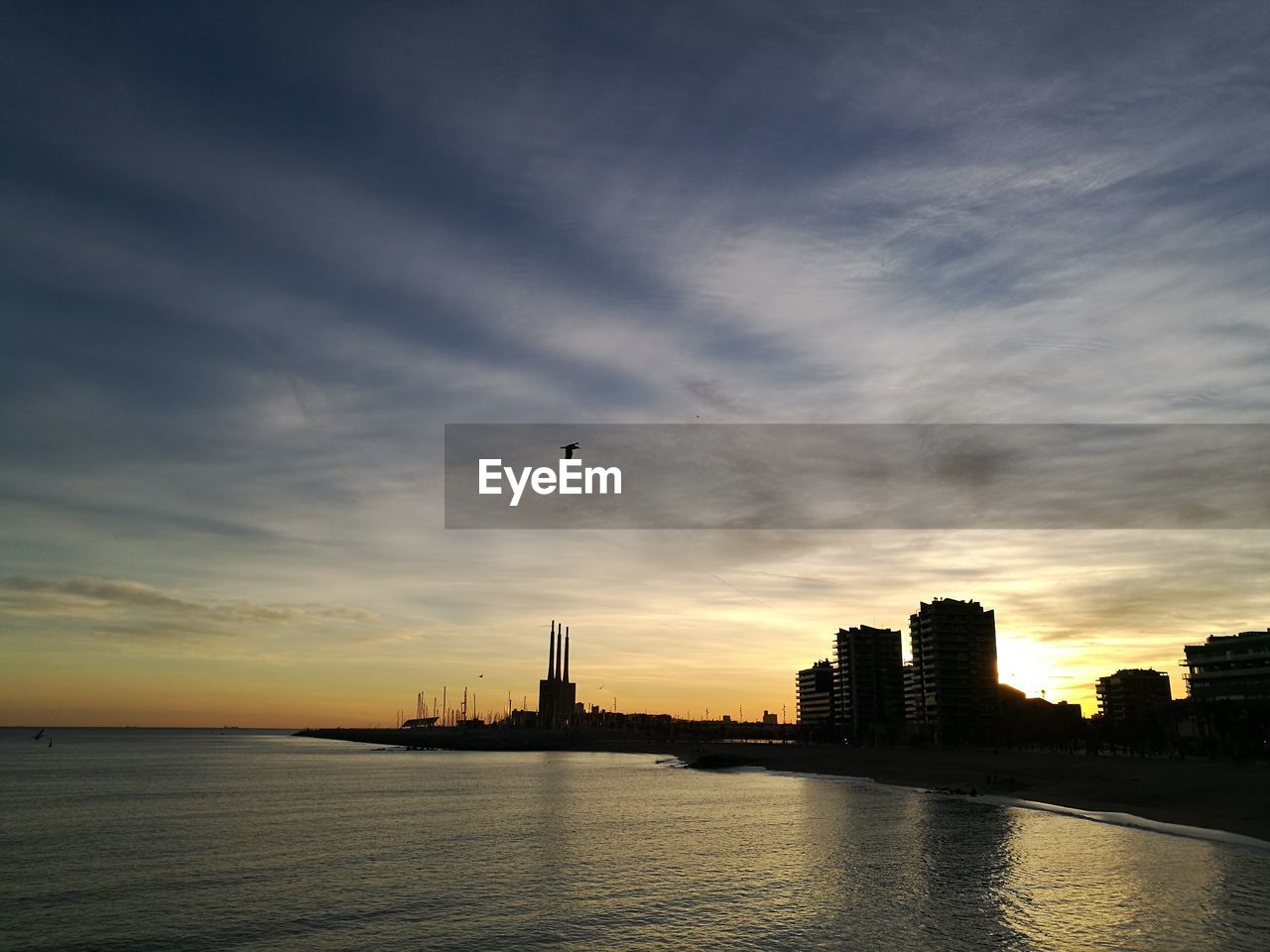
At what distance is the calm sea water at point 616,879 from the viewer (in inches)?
1419

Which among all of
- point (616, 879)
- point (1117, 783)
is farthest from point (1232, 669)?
point (616, 879)

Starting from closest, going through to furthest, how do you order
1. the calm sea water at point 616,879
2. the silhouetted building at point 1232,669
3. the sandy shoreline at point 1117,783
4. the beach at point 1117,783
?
1. the calm sea water at point 616,879
2. the sandy shoreline at point 1117,783
3. the beach at point 1117,783
4. the silhouetted building at point 1232,669

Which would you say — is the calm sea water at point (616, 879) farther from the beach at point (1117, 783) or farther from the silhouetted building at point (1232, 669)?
the silhouetted building at point (1232, 669)

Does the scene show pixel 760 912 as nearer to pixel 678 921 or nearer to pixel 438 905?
pixel 678 921

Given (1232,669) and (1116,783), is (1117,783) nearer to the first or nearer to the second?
(1116,783)

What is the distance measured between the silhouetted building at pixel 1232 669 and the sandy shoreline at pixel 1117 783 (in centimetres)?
6628

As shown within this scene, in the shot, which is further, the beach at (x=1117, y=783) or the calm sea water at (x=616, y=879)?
the beach at (x=1117, y=783)

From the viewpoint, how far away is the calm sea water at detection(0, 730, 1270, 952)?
36.0 metres

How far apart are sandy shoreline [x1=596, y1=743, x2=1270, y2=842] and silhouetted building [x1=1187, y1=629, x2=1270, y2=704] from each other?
66.3m

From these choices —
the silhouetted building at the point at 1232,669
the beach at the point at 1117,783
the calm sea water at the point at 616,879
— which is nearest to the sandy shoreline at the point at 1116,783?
the beach at the point at 1117,783

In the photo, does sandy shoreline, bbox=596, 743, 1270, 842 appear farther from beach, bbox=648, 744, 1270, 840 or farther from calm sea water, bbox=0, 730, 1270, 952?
calm sea water, bbox=0, 730, 1270, 952

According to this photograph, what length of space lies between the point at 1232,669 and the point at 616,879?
188 m

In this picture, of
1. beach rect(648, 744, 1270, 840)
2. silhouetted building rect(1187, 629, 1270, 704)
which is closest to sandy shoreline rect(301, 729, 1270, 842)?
beach rect(648, 744, 1270, 840)

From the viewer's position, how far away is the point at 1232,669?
181m
